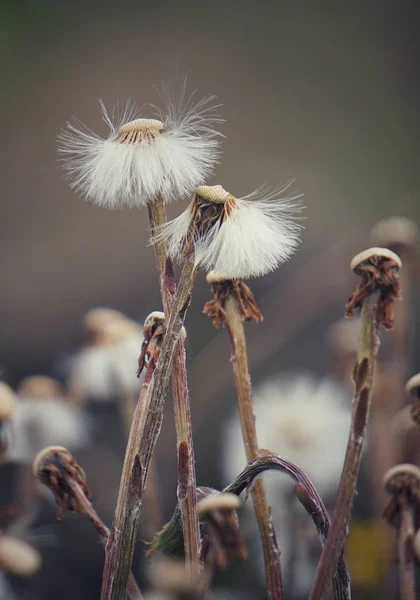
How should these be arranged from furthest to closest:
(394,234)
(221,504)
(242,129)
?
1. (242,129)
2. (394,234)
3. (221,504)

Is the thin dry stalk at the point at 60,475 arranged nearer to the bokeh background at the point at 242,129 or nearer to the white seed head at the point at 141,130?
the white seed head at the point at 141,130

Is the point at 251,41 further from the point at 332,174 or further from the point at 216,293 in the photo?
the point at 216,293

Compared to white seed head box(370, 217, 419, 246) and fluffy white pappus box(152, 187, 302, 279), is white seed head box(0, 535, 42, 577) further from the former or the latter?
white seed head box(370, 217, 419, 246)

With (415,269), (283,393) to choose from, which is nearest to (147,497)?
(283,393)

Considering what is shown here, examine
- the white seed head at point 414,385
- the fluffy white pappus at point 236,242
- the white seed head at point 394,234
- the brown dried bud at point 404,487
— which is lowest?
the brown dried bud at point 404,487

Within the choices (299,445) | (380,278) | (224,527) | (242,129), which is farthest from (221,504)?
(242,129)

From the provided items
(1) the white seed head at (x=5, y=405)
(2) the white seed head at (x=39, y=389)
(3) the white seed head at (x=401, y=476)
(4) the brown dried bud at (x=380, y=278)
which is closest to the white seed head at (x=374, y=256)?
(4) the brown dried bud at (x=380, y=278)

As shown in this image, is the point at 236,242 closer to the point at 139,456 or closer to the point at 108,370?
the point at 139,456
